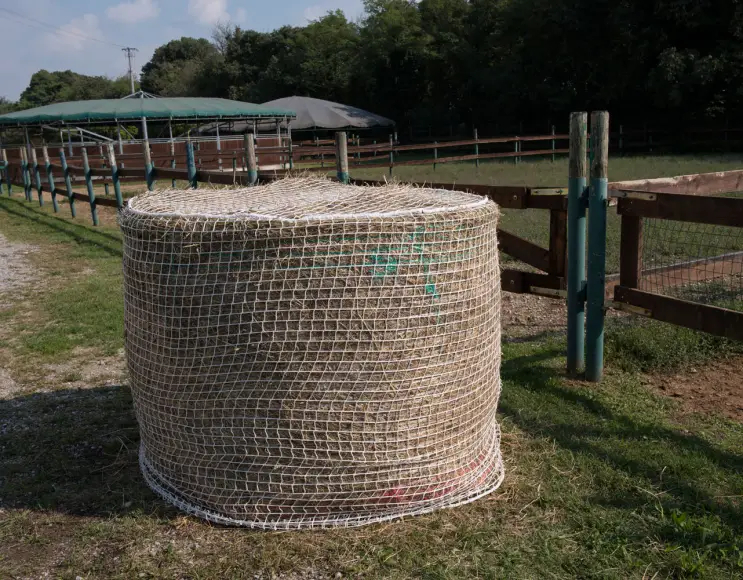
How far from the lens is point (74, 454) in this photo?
12.6 feet

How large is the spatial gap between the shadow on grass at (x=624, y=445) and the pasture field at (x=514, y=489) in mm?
10

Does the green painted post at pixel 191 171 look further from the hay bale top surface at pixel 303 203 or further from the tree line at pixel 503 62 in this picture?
the tree line at pixel 503 62

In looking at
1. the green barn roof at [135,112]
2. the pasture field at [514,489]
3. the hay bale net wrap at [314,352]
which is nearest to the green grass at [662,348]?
the pasture field at [514,489]

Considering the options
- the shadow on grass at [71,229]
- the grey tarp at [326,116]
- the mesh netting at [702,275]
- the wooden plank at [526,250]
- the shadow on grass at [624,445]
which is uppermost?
the grey tarp at [326,116]

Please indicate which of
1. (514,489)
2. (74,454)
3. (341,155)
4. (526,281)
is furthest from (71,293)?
(514,489)

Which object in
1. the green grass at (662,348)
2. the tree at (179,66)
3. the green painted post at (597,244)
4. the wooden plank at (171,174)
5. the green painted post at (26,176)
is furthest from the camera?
the tree at (179,66)

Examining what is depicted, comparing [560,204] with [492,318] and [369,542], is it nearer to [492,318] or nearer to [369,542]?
[492,318]

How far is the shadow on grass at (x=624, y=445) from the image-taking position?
3.12 m

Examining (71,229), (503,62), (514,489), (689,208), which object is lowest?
(514,489)

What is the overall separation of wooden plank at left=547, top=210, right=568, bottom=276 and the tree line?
80.1ft

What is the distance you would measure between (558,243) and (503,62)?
115 feet

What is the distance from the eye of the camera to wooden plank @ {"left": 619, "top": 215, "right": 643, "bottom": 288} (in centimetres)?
438

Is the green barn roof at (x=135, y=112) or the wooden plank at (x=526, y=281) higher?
the green barn roof at (x=135, y=112)

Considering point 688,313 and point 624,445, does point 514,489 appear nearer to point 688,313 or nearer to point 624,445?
point 624,445
